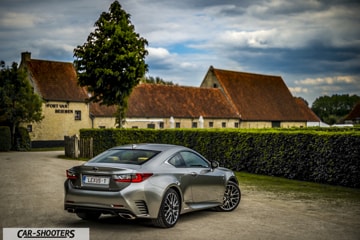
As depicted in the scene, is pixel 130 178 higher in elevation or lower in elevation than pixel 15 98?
lower

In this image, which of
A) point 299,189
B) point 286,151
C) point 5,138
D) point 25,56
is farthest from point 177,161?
point 25,56

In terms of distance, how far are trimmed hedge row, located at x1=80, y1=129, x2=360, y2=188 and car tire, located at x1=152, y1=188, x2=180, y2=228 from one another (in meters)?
10.1

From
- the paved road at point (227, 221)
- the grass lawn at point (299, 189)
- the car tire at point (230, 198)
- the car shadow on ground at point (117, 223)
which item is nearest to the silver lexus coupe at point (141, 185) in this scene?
the car shadow on ground at point (117, 223)

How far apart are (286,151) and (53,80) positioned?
3908cm

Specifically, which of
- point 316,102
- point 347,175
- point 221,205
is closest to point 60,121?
point 347,175

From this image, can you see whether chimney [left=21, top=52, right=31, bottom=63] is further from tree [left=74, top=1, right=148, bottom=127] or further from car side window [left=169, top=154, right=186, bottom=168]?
car side window [left=169, top=154, right=186, bottom=168]

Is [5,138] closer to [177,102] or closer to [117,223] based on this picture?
[177,102]

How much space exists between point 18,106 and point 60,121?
28.7 feet

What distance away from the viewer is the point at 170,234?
29.9ft

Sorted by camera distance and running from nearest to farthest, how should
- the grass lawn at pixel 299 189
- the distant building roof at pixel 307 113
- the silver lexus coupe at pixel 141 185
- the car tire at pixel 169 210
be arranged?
the silver lexus coupe at pixel 141 185 → the car tire at pixel 169 210 → the grass lawn at pixel 299 189 → the distant building roof at pixel 307 113

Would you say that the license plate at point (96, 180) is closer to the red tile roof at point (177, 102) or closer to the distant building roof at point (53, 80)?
the distant building roof at point (53, 80)

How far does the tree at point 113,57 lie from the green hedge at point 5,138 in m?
8.51

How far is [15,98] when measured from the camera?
46188 mm

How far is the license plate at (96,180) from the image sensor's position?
9.28m
